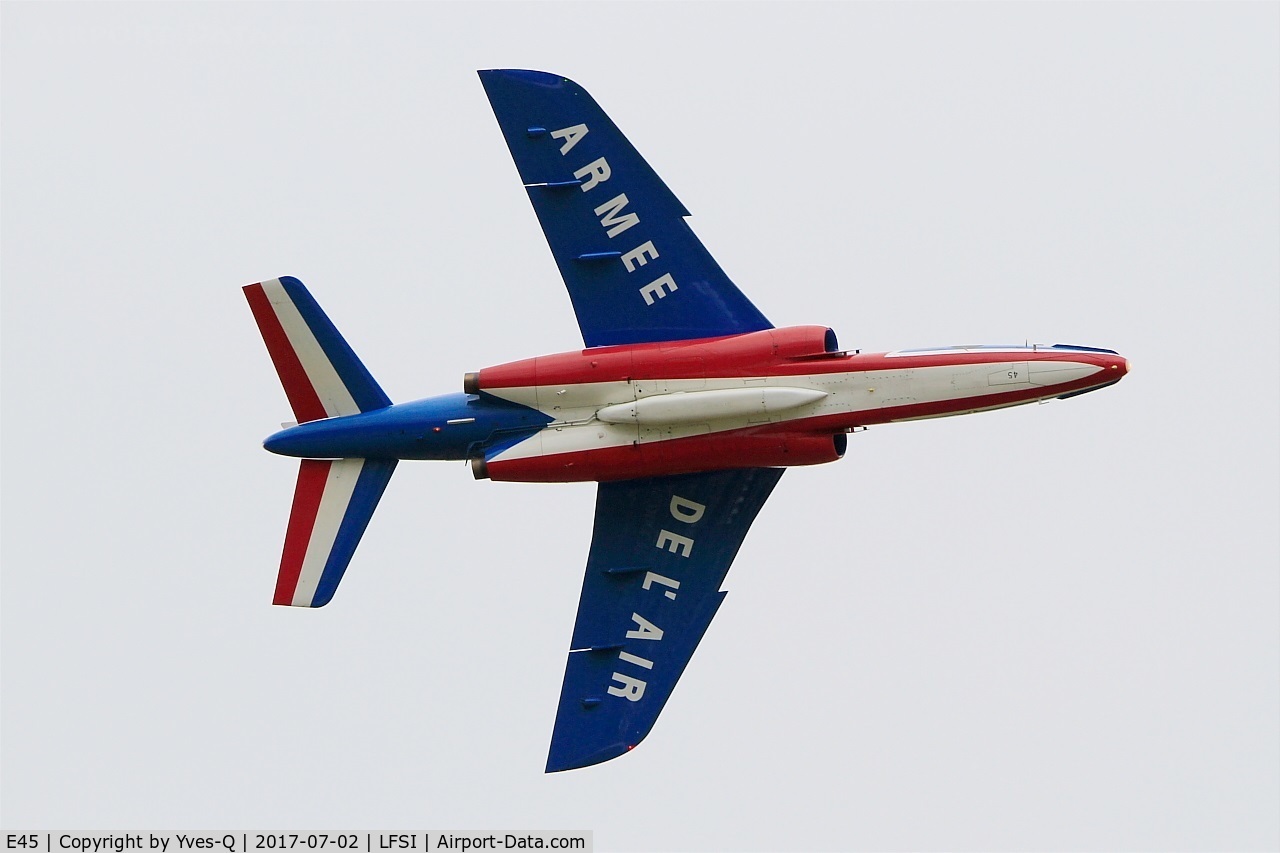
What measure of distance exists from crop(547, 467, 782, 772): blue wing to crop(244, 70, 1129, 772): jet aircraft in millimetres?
28

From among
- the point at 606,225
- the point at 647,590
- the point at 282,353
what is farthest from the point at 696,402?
the point at 282,353

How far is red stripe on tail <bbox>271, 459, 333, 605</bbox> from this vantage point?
24.7 m

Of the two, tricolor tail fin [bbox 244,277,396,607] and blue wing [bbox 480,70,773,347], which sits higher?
blue wing [bbox 480,70,773,347]

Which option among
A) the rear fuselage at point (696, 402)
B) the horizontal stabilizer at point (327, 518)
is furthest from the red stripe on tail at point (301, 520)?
the rear fuselage at point (696, 402)

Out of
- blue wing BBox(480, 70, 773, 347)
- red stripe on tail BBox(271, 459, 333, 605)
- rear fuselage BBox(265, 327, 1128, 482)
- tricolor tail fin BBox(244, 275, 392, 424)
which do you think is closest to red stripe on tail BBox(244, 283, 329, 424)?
tricolor tail fin BBox(244, 275, 392, 424)

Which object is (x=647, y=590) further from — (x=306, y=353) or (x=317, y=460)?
(x=306, y=353)

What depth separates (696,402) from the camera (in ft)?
75.9

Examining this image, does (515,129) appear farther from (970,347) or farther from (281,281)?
(970,347)

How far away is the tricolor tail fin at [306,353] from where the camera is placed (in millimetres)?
24547

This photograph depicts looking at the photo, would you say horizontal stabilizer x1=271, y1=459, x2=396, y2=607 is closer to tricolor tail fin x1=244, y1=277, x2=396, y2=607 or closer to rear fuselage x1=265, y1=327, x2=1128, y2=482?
tricolor tail fin x1=244, y1=277, x2=396, y2=607

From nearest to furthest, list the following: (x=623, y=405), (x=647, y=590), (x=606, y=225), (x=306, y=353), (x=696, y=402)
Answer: (x=696, y=402), (x=623, y=405), (x=606, y=225), (x=306, y=353), (x=647, y=590)

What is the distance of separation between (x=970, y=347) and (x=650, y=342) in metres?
4.23

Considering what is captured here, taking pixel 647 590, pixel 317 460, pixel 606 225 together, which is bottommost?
pixel 647 590

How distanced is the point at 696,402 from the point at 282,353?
589cm
